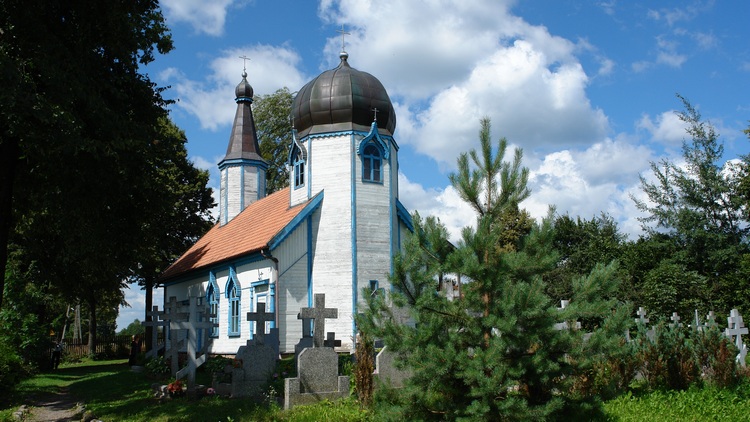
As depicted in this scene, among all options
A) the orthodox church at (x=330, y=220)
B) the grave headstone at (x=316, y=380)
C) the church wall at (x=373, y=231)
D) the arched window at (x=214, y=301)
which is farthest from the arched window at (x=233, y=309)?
the grave headstone at (x=316, y=380)

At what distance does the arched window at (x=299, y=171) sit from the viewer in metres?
22.5

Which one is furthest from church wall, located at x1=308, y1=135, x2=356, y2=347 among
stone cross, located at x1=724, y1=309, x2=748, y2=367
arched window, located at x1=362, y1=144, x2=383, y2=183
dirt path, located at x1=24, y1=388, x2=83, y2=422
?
stone cross, located at x1=724, y1=309, x2=748, y2=367

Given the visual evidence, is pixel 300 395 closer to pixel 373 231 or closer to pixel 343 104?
pixel 373 231

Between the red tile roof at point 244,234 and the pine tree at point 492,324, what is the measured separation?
13380 mm

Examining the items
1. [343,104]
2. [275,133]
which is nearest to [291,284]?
[343,104]

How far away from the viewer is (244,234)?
25609 mm

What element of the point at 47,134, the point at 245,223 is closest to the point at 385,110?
the point at 245,223

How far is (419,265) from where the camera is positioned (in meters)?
7.69

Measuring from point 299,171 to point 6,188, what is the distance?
10.3 meters

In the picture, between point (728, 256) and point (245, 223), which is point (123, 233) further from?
point (728, 256)

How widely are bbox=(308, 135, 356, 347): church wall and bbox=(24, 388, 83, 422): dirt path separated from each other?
7.68 m

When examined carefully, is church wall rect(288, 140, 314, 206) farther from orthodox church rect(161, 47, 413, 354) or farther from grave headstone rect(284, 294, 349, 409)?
grave headstone rect(284, 294, 349, 409)

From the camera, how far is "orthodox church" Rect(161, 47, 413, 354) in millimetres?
20656

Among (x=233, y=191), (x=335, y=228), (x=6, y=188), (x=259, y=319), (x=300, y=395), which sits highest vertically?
(x=233, y=191)
